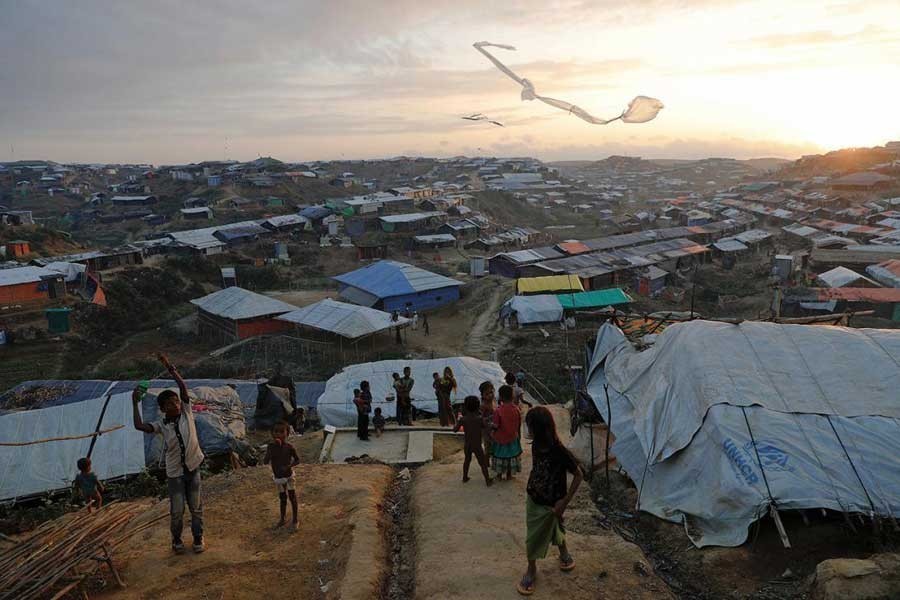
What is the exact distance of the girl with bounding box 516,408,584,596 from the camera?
4621mm

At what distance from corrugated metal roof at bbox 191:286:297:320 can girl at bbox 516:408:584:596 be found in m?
25.6

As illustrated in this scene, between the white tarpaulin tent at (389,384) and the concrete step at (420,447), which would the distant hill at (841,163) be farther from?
the concrete step at (420,447)

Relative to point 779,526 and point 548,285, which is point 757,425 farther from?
point 548,285

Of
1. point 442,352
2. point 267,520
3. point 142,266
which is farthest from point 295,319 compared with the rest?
point 267,520

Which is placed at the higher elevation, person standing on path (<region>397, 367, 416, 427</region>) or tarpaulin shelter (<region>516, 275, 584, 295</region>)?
person standing on path (<region>397, 367, 416, 427</region>)

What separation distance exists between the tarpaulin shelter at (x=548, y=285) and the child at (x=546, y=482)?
26.8 m

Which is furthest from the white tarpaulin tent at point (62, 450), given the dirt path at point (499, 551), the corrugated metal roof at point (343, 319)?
the corrugated metal roof at point (343, 319)

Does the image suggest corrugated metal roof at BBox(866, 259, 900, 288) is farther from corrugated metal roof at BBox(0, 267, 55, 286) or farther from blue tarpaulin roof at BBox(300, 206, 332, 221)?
blue tarpaulin roof at BBox(300, 206, 332, 221)

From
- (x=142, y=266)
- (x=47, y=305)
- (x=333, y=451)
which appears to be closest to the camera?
(x=333, y=451)

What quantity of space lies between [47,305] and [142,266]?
903 centimetres

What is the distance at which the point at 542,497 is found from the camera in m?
4.72

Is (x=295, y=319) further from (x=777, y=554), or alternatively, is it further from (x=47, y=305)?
(x=777, y=554)

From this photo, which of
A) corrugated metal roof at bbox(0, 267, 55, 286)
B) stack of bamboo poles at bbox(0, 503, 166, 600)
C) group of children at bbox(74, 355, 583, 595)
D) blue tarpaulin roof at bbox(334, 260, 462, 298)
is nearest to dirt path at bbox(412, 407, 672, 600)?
group of children at bbox(74, 355, 583, 595)

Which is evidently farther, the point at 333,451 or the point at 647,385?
the point at 333,451
